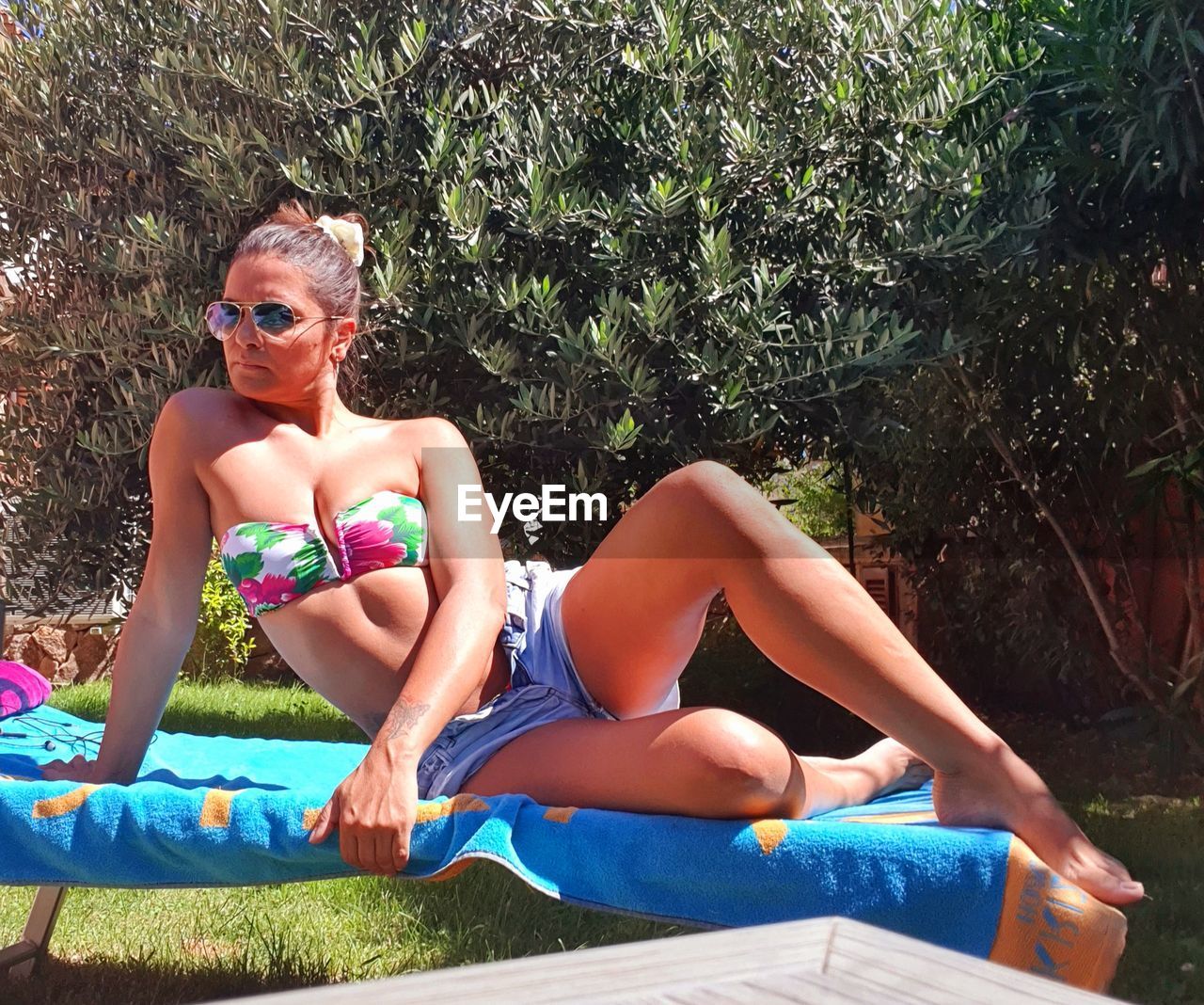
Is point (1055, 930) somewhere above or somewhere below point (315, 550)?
below

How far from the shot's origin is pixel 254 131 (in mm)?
3105

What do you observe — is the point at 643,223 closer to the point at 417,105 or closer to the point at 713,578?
the point at 417,105

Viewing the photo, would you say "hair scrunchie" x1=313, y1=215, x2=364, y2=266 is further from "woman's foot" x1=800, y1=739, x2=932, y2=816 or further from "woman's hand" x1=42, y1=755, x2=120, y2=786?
"woman's foot" x1=800, y1=739, x2=932, y2=816

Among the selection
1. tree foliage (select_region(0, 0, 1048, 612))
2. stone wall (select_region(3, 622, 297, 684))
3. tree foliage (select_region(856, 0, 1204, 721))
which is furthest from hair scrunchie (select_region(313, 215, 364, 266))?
stone wall (select_region(3, 622, 297, 684))

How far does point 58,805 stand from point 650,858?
2.40 feet

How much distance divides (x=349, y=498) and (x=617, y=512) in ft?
6.72

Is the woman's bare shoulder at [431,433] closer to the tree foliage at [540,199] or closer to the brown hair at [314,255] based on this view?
the brown hair at [314,255]

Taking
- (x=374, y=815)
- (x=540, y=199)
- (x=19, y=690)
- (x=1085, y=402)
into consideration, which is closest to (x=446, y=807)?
(x=374, y=815)

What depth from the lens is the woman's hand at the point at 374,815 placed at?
1201 millimetres

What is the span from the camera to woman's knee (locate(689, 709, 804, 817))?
1129 mm

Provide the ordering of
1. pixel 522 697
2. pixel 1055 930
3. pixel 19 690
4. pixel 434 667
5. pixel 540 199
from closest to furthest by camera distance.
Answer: pixel 1055 930, pixel 434 667, pixel 522 697, pixel 19 690, pixel 540 199

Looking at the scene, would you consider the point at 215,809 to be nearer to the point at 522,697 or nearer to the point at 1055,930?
the point at 522,697

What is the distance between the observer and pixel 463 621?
1.41m

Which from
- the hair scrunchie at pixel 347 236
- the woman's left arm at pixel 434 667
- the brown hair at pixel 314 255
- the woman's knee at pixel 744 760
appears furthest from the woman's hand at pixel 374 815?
the hair scrunchie at pixel 347 236
